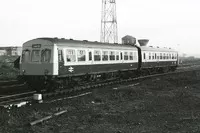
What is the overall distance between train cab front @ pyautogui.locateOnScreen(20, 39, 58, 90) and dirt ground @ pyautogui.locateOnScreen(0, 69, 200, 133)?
2.88m

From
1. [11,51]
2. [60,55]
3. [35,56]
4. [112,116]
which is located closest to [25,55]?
[35,56]

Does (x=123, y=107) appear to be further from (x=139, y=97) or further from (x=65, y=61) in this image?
(x=65, y=61)

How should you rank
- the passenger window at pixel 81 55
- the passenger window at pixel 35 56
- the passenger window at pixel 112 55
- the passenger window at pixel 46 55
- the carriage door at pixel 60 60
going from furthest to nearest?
1. the passenger window at pixel 112 55
2. the passenger window at pixel 81 55
3. the passenger window at pixel 35 56
4. the carriage door at pixel 60 60
5. the passenger window at pixel 46 55

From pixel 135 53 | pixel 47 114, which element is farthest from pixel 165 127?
pixel 135 53

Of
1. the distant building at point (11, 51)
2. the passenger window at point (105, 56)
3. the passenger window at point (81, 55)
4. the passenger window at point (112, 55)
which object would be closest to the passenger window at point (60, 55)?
the passenger window at point (81, 55)

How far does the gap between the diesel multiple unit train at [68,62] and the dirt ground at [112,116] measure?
286cm

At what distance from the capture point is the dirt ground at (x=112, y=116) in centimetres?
923

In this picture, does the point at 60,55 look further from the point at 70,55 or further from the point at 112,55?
the point at 112,55

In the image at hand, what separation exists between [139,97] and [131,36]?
52033mm

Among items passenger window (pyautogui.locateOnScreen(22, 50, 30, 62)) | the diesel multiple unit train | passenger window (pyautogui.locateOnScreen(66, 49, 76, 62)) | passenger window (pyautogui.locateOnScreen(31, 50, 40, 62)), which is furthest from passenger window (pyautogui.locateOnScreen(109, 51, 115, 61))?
passenger window (pyautogui.locateOnScreen(22, 50, 30, 62))

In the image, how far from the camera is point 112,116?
1096 centimetres

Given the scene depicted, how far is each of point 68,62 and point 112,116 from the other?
24.4ft

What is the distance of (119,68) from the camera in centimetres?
2461

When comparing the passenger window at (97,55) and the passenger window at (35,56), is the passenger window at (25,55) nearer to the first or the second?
the passenger window at (35,56)
